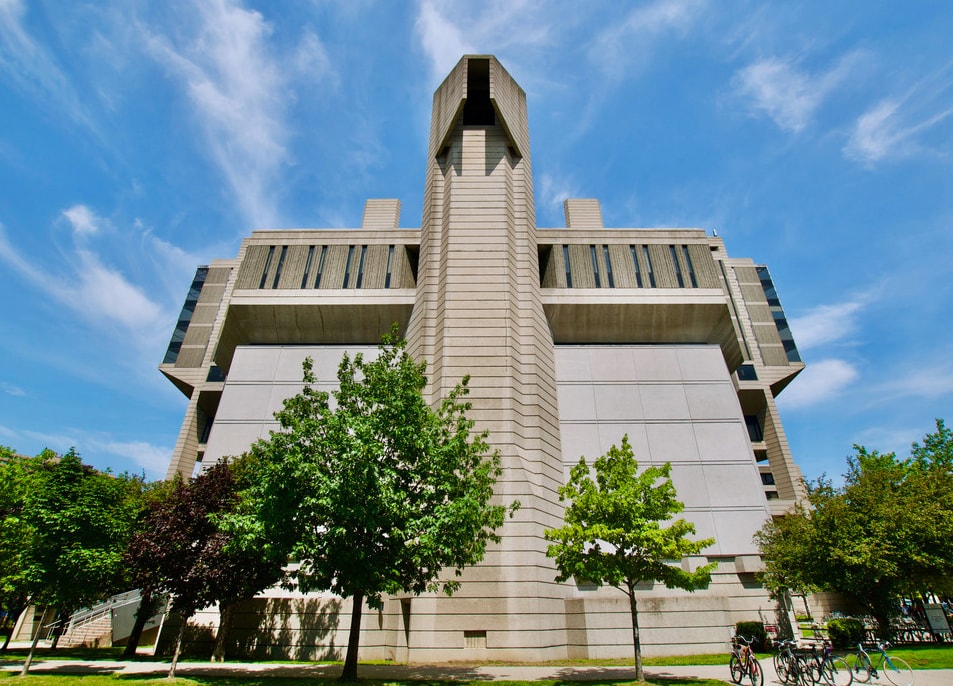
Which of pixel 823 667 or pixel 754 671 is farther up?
pixel 823 667

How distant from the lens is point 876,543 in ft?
70.7

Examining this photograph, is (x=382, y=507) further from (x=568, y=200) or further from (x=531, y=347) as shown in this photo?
(x=568, y=200)

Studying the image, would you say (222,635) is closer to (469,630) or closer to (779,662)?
(469,630)

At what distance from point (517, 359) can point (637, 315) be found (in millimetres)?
15819

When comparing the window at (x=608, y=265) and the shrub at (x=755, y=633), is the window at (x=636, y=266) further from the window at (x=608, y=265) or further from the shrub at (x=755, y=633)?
the shrub at (x=755, y=633)

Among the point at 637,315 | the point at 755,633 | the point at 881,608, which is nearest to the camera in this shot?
the point at 755,633

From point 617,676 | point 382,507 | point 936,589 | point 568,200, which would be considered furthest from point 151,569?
point 568,200

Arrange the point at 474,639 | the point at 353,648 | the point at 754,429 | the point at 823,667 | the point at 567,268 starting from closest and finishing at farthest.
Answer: the point at 823,667 < the point at 353,648 < the point at 474,639 < the point at 567,268 < the point at 754,429

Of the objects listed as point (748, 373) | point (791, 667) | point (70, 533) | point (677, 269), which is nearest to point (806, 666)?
point (791, 667)

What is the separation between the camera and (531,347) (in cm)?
2975

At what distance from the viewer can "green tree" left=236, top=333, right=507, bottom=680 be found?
1393 centimetres

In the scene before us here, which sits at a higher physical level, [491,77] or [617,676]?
[491,77]

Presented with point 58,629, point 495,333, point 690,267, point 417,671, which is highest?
point 690,267

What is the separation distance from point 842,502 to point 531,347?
1776 centimetres
